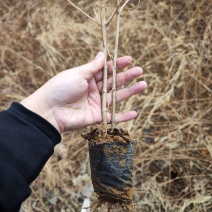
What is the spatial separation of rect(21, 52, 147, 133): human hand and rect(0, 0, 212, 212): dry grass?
56 centimetres

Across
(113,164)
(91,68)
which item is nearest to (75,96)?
(91,68)

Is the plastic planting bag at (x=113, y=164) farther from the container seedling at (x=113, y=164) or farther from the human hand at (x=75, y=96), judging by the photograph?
the human hand at (x=75, y=96)

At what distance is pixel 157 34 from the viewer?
9.13 ft

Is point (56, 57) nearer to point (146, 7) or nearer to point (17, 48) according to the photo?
point (17, 48)

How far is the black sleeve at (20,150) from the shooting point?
1091 millimetres

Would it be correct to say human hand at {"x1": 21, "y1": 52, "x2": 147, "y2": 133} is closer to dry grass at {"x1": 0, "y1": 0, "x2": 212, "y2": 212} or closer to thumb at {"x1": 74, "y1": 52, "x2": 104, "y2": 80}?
thumb at {"x1": 74, "y1": 52, "x2": 104, "y2": 80}

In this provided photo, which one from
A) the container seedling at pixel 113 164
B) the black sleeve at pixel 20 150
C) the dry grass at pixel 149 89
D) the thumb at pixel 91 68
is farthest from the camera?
the dry grass at pixel 149 89

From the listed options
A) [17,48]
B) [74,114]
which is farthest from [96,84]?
[17,48]

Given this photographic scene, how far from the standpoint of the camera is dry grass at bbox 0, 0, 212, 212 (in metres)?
2.09

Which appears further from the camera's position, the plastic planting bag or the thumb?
the thumb

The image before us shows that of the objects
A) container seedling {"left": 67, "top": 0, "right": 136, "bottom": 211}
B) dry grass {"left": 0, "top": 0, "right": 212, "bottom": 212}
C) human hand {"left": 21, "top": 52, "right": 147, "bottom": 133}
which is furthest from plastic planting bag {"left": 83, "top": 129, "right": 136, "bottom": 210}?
dry grass {"left": 0, "top": 0, "right": 212, "bottom": 212}

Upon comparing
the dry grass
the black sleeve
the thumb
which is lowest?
the dry grass

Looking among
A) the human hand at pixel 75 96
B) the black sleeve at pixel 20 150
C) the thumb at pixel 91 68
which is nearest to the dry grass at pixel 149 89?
the human hand at pixel 75 96

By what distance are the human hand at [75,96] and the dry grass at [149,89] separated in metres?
0.56
